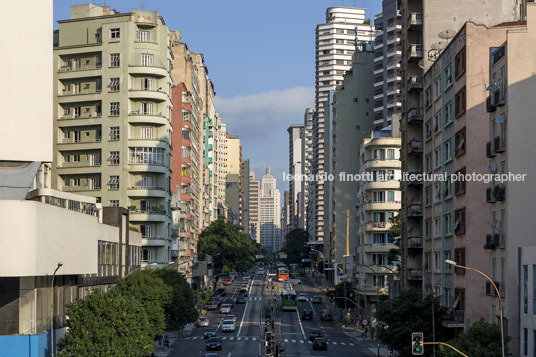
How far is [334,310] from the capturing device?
481 ft

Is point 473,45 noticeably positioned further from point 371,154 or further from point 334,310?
point 334,310

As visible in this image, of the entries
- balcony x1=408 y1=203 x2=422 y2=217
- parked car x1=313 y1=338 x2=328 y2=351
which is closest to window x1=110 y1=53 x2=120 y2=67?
balcony x1=408 y1=203 x2=422 y2=217

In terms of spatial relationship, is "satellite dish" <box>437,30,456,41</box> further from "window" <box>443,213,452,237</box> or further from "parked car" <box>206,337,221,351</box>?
"parked car" <box>206,337,221,351</box>

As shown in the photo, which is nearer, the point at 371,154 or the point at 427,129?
the point at 427,129

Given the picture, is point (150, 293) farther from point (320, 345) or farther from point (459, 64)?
point (459, 64)

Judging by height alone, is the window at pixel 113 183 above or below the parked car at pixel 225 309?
above

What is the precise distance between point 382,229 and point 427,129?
4229 centimetres

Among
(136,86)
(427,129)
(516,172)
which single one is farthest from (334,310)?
(516,172)

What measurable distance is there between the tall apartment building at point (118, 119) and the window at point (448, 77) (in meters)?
45.7

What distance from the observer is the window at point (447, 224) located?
73.2 metres

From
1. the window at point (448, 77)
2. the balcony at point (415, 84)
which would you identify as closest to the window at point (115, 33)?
the balcony at point (415, 84)

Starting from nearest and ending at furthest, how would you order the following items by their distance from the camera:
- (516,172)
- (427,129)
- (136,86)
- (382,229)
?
(516,172), (427,129), (136,86), (382,229)

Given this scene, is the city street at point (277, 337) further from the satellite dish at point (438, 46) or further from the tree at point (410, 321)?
the satellite dish at point (438, 46)

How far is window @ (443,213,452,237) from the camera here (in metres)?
73.2
